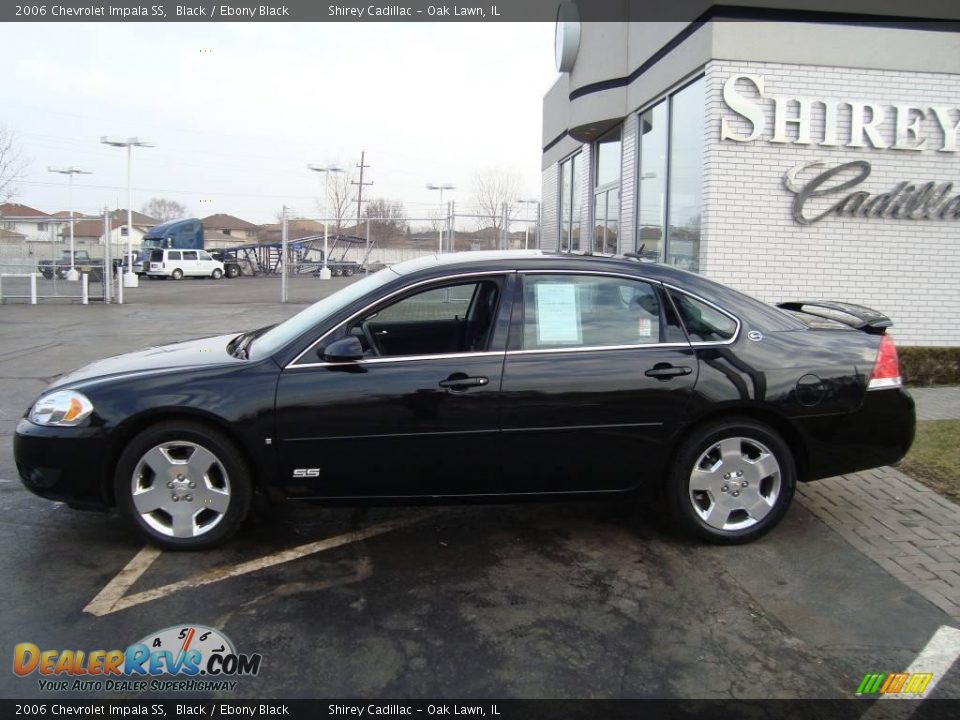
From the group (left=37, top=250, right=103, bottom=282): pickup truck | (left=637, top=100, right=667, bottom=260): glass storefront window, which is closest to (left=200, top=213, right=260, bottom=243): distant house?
(left=37, top=250, right=103, bottom=282): pickup truck

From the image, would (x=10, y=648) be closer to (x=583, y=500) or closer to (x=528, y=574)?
(x=528, y=574)

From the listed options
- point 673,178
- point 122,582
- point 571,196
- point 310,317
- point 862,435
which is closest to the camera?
point 122,582

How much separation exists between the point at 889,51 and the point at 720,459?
6908 millimetres

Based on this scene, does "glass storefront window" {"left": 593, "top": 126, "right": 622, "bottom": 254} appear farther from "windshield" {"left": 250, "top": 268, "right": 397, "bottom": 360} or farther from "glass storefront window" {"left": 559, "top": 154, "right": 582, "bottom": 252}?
"windshield" {"left": 250, "top": 268, "right": 397, "bottom": 360}

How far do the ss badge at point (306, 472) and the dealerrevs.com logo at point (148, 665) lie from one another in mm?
965

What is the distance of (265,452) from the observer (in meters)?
3.97

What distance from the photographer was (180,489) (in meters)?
4.02

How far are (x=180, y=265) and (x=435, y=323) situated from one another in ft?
131

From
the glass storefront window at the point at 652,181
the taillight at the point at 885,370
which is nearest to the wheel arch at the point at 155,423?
the taillight at the point at 885,370

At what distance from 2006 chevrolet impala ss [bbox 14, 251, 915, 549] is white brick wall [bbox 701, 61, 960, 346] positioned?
4.63 meters

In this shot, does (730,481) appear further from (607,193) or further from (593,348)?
(607,193)

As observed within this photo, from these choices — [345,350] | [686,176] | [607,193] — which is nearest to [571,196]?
[607,193]

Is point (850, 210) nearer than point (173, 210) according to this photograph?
Yes
